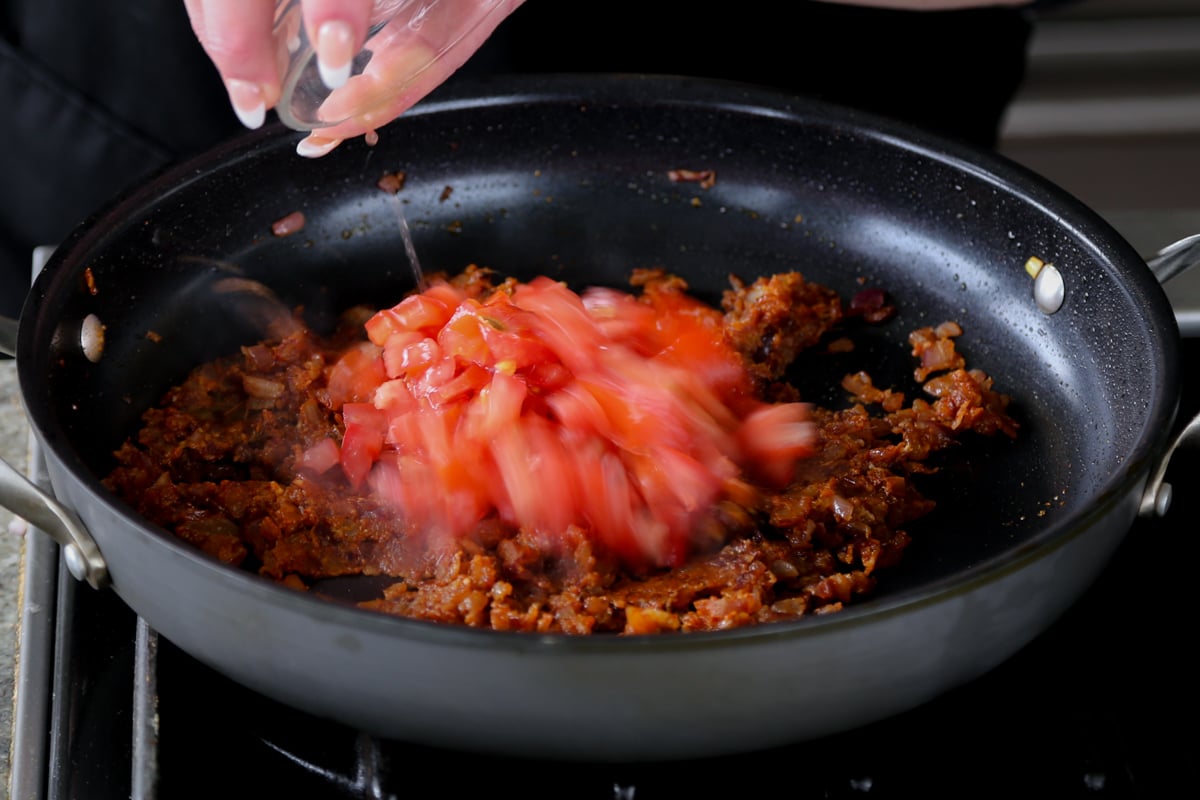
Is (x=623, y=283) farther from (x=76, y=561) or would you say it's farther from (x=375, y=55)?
(x=76, y=561)

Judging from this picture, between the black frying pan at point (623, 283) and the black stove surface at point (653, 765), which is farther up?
the black frying pan at point (623, 283)

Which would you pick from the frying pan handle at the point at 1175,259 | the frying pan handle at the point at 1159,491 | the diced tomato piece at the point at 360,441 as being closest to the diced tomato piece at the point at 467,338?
the diced tomato piece at the point at 360,441

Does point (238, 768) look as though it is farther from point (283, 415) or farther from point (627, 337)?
point (627, 337)

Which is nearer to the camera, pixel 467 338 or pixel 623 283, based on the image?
pixel 467 338

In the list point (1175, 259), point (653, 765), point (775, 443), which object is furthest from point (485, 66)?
point (653, 765)

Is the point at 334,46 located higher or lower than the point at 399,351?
higher

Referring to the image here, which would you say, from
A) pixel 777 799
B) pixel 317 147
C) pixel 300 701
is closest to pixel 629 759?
pixel 777 799

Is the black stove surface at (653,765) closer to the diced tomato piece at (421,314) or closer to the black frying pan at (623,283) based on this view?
the black frying pan at (623,283)
